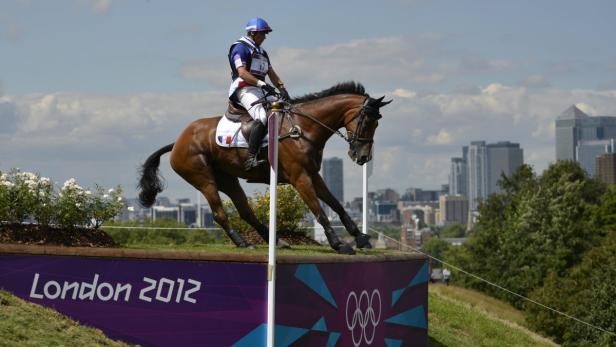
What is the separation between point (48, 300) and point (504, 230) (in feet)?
268

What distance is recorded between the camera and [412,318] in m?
18.2

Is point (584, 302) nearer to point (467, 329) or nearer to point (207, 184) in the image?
point (467, 329)

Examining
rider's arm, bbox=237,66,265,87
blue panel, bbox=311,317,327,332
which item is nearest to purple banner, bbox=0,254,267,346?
blue panel, bbox=311,317,327,332

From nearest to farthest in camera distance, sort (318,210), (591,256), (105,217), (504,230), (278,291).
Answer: (278,291), (318,210), (105,217), (591,256), (504,230)

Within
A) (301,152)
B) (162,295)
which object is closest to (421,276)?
(301,152)

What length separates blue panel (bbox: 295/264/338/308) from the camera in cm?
1395

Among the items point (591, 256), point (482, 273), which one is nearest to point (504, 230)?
point (482, 273)

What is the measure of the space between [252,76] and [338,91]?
1427mm

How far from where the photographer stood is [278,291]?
43.8 ft

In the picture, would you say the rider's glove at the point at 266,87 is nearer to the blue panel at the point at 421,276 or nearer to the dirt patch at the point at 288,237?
the blue panel at the point at 421,276

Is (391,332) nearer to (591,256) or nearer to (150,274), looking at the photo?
(150,274)

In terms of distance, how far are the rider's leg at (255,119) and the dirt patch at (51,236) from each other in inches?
102

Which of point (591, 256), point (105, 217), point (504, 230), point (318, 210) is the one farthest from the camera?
point (504, 230)

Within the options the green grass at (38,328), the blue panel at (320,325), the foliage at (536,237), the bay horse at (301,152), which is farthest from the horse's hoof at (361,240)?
the foliage at (536,237)
